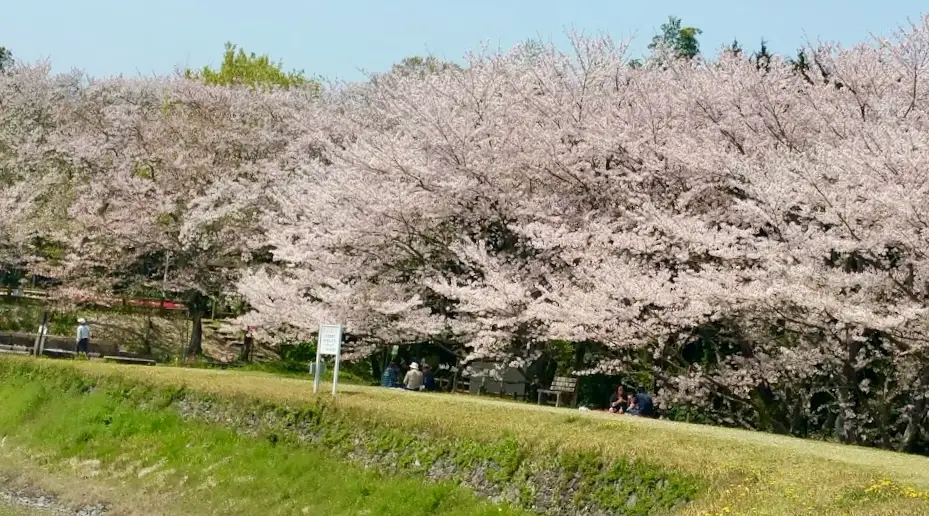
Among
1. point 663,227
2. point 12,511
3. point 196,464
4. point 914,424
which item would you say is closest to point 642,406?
point 663,227

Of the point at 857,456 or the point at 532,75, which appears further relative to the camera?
the point at 532,75

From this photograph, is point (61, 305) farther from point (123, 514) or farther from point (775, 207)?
point (775, 207)

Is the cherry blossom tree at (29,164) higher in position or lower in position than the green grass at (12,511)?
higher

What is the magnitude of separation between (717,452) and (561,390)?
1099cm

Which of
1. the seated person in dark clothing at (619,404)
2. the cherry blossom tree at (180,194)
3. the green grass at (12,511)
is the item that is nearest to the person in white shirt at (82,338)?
the cherry blossom tree at (180,194)

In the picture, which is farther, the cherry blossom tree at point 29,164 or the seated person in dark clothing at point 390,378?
the cherry blossom tree at point 29,164

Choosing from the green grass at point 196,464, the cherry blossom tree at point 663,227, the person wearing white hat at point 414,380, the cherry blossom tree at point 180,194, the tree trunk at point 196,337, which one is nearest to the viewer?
the green grass at point 196,464

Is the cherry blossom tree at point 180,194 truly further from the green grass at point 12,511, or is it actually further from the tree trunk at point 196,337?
the green grass at point 12,511

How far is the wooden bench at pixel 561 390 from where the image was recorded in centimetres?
2335

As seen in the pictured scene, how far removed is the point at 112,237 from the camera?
114ft

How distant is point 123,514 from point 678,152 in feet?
38.2

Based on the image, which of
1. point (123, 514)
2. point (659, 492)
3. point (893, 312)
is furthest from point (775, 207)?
point (123, 514)

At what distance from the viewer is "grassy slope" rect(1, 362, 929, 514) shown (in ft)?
36.6

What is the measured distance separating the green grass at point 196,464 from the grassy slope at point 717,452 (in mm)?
1131
